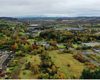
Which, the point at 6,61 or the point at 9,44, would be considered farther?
the point at 9,44

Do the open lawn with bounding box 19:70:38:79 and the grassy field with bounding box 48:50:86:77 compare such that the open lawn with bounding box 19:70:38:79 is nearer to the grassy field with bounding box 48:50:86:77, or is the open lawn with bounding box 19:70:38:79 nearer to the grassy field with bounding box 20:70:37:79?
the grassy field with bounding box 20:70:37:79

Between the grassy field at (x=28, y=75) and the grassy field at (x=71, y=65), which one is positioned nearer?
the grassy field at (x=28, y=75)

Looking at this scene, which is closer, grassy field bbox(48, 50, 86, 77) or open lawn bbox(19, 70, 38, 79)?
open lawn bbox(19, 70, 38, 79)

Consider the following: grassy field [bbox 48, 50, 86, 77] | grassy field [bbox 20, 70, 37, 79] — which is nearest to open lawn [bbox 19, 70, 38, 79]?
grassy field [bbox 20, 70, 37, 79]

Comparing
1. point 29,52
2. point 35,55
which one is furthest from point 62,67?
point 29,52

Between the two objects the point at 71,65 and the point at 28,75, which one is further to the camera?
the point at 71,65

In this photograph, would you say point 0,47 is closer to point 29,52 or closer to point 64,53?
point 29,52

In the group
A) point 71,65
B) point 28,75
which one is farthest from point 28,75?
Answer: point 71,65

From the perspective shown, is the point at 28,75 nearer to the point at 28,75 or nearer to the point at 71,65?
the point at 28,75

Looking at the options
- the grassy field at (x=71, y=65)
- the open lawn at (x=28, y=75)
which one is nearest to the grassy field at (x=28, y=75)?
the open lawn at (x=28, y=75)

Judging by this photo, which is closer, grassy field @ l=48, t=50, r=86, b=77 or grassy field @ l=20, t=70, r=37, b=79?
grassy field @ l=20, t=70, r=37, b=79

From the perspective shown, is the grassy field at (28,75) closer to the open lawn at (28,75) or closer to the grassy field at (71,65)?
the open lawn at (28,75)
